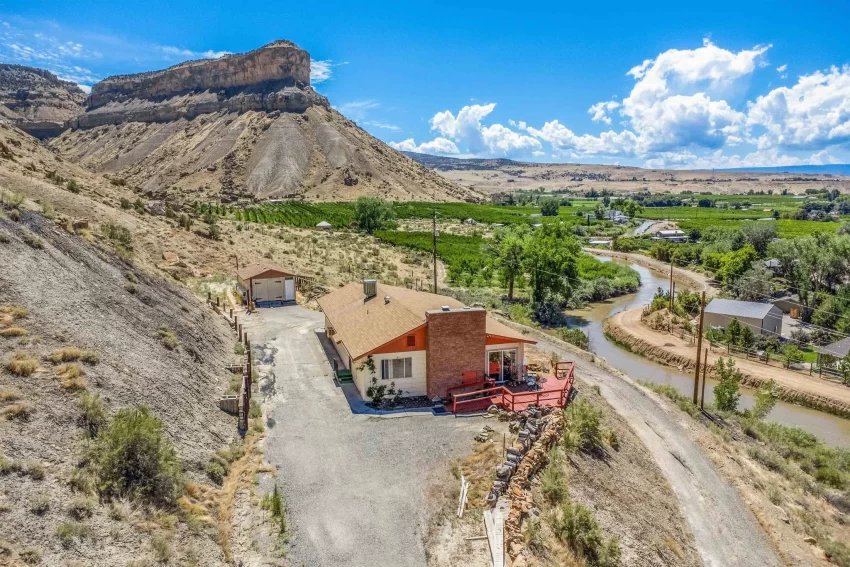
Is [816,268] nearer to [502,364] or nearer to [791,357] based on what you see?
[791,357]

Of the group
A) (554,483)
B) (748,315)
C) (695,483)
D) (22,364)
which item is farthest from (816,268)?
(22,364)

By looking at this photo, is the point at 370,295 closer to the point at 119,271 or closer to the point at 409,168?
the point at 119,271

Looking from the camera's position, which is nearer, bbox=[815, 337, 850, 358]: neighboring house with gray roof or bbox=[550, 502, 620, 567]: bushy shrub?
bbox=[550, 502, 620, 567]: bushy shrub

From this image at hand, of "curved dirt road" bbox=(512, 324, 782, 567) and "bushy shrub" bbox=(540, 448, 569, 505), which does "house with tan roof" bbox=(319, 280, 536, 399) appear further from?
"curved dirt road" bbox=(512, 324, 782, 567)

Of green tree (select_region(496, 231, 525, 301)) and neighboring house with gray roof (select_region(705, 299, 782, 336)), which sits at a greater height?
green tree (select_region(496, 231, 525, 301))

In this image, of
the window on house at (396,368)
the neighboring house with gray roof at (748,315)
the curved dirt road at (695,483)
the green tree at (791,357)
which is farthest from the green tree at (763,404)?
the window on house at (396,368)

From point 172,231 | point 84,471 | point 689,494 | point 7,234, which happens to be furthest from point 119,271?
point 172,231

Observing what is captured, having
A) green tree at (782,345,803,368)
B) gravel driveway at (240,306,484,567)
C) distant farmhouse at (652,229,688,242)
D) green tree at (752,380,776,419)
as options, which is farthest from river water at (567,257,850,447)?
distant farmhouse at (652,229,688,242)
